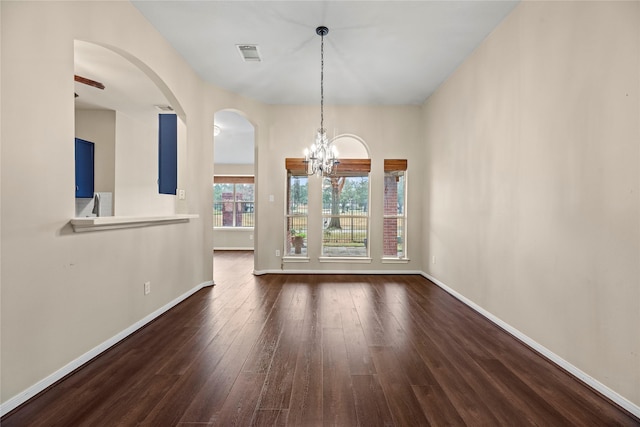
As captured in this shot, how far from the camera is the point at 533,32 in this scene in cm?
236

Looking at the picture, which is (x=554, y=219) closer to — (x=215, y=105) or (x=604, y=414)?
(x=604, y=414)

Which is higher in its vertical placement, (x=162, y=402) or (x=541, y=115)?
(x=541, y=115)

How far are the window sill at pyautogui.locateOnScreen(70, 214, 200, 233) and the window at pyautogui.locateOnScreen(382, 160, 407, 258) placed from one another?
10.8 feet

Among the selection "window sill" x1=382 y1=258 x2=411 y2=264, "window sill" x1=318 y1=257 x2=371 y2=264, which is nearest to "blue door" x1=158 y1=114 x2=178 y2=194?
"window sill" x1=318 y1=257 x2=371 y2=264

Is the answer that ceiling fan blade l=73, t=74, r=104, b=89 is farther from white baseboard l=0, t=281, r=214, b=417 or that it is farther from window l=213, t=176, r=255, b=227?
window l=213, t=176, r=255, b=227

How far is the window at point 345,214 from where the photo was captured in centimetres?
515

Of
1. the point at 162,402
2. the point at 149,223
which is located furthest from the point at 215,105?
the point at 162,402

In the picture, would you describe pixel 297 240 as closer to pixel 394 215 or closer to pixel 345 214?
pixel 345 214

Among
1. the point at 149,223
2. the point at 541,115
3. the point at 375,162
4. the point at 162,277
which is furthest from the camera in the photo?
the point at 375,162

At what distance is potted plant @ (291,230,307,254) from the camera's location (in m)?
5.15

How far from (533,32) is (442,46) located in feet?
3.27

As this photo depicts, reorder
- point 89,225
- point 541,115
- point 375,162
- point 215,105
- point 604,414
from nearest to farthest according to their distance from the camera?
point 604,414 < point 89,225 < point 541,115 < point 215,105 < point 375,162

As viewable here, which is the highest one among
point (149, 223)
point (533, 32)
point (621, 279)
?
point (533, 32)

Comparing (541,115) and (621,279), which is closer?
(621,279)
